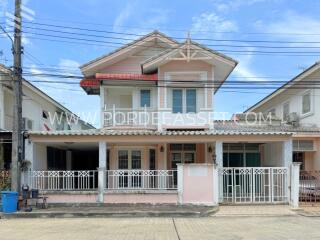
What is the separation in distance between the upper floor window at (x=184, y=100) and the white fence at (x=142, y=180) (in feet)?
13.0

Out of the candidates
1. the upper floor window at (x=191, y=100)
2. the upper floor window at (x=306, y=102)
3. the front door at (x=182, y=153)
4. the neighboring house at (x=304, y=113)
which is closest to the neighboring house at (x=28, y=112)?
the front door at (x=182, y=153)

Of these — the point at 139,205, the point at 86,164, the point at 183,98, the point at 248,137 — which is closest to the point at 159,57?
the point at 183,98

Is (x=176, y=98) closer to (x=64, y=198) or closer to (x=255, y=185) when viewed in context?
(x=255, y=185)

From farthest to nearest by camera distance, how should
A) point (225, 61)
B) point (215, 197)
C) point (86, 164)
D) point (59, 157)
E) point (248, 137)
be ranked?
point (86, 164) < point (59, 157) < point (225, 61) < point (248, 137) < point (215, 197)

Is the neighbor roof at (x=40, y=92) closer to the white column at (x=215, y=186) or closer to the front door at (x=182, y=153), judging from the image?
the front door at (x=182, y=153)

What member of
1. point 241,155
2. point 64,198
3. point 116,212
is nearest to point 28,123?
point 64,198

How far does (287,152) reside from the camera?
20031mm

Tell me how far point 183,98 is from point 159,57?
243 cm

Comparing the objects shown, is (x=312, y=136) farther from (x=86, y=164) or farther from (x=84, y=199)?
(x=86, y=164)

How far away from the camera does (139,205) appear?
18938 mm

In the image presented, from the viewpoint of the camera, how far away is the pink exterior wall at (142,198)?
19.0 m

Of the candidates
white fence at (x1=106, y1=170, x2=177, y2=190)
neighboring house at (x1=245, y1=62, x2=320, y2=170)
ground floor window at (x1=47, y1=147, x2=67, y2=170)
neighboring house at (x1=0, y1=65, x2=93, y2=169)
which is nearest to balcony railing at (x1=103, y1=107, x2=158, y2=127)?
white fence at (x1=106, y1=170, x2=177, y2=190)

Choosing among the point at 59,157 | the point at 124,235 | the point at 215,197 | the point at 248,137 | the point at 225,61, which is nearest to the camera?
the point at 124,235

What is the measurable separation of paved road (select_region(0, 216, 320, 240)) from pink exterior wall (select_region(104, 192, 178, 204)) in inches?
103
